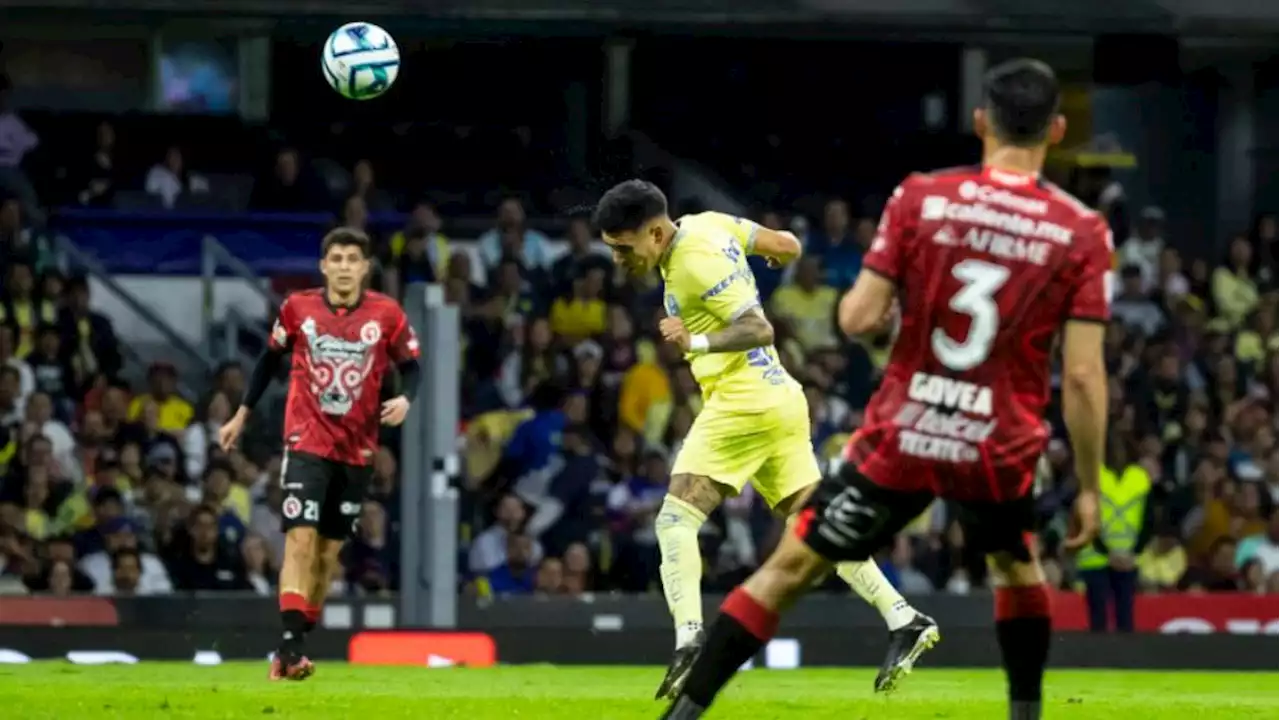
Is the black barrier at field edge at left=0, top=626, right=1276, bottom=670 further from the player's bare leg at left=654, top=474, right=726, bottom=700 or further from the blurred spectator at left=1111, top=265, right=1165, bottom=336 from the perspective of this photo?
the blurred spectator at left=1111, top=265, right=1165, bottom=336

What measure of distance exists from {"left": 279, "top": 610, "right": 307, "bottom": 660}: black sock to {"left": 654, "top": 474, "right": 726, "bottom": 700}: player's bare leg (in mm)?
2388

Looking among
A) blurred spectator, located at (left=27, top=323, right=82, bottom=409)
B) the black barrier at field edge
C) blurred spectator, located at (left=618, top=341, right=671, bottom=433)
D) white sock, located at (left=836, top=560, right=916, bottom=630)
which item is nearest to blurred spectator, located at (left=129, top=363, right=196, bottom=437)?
blurred spectator, located at (left=27, top=323, right=82, bottom=409)

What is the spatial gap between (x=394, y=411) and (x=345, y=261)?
89cm

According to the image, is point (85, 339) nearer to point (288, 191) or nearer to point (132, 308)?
point (132, 308)

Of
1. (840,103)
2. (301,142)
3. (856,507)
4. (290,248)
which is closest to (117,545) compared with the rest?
(290,248)

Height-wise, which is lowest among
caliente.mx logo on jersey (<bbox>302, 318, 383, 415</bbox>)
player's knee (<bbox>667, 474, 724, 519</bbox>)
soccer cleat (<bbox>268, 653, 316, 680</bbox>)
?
soccer cleat (<bbox>268, 653, 316, 680</bbox>)

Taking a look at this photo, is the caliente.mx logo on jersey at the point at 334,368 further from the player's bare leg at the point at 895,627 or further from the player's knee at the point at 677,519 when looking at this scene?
the player's bare leg at the point at 895,627

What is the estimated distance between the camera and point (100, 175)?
23.7 meters

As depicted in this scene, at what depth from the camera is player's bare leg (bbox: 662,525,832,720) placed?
26.9 feet

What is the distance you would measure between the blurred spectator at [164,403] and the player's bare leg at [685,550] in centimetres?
959

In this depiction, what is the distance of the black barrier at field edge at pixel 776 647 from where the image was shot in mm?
16750

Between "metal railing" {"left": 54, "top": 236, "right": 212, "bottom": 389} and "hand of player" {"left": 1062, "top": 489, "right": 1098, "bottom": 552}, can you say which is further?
"metal railing" {"left": 54, "top": 236, "right": 212, "bottom": 389}

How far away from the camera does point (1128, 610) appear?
19531 millimetres

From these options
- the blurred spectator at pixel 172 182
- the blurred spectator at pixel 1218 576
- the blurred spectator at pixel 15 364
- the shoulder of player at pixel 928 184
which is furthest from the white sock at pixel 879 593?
the blurred spectator at pixel 172 182
